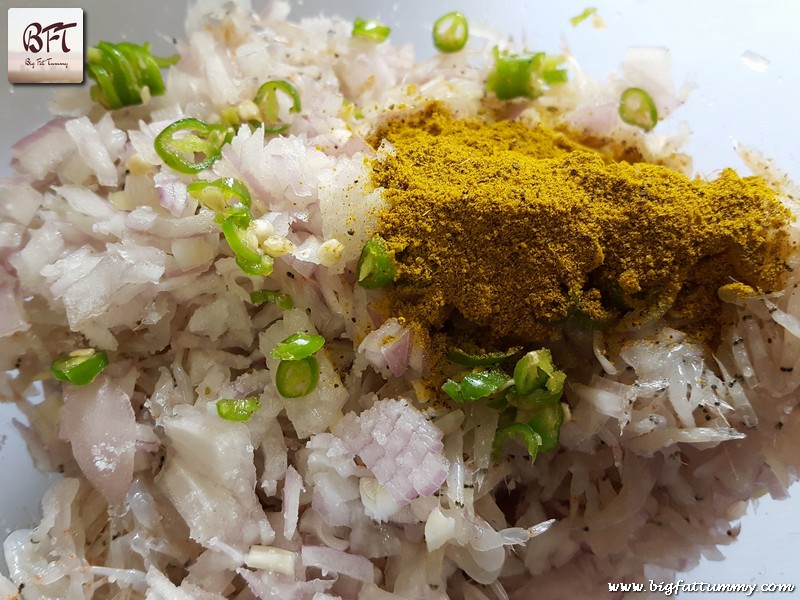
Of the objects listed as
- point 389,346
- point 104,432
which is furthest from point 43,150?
point 389,346

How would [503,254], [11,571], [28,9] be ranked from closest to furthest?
[503,254], [11,571], [28,9]

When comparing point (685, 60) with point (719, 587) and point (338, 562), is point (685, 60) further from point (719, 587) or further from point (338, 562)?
point (338, 562)

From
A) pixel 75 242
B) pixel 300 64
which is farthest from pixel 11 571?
pixel 300 64

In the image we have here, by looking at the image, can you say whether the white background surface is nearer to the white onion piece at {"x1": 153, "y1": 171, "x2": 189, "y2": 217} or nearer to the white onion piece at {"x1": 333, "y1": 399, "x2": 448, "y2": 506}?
the white onion piece at {"x1": 153, "y1": 171, "x2": 189, "y2": 217}

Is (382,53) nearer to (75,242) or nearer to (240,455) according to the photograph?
(75,242)

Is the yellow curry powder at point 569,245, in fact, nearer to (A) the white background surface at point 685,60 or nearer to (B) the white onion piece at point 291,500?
(B) the white onion piece at point 291,500

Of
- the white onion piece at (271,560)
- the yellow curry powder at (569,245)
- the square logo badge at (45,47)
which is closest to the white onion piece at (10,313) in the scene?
the square logo badge at (45,47)
